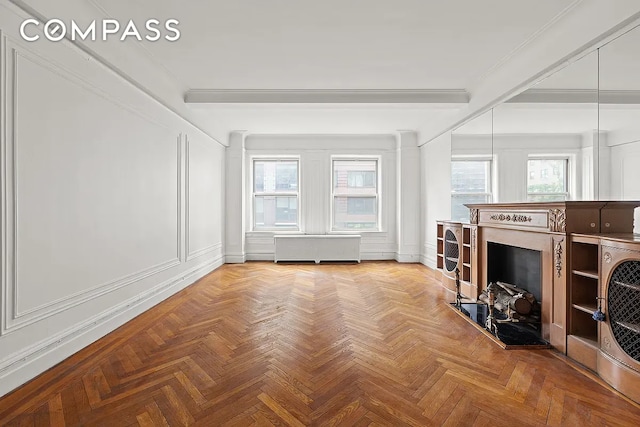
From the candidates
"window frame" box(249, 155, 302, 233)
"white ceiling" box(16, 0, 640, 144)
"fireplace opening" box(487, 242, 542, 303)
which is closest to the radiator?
"window frame" box(249, 155, 302, 233)

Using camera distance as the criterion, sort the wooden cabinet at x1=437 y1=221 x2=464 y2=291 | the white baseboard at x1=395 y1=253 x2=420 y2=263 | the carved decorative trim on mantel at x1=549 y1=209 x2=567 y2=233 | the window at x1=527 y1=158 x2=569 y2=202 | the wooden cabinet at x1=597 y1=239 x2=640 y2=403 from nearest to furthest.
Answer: the wooden cabinet at x1=597 y1=239 x2=640 y2=403 → the carved decorative trim on mantel at x1=549 y1=209 x2=567 y2=233 → the window at x1=527 y1=158 x2=569 y2=202 → the wooden cabinet at x1=437 y1=221 x2=464 y2=291 → the white baseboard at x1=395 y1=253 x2=420 y2=263

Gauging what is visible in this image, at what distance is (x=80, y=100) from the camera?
2.48 metres

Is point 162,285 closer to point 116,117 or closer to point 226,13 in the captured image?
point 116,117

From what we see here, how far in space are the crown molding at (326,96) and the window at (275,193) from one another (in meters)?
2.50

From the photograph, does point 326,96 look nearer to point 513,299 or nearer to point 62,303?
point 513,299

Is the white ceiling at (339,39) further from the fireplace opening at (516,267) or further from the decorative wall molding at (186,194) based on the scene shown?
the fireplace opening at (516,267)

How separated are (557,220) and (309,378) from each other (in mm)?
2282

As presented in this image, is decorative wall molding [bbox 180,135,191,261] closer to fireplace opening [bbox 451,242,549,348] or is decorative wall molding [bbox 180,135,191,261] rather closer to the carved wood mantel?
fireplace opening [bbox 451,242,549,348]

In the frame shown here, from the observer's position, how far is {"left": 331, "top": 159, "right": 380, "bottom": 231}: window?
676 cm

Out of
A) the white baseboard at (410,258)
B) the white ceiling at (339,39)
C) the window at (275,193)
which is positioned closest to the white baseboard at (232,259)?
the window at (275,193)

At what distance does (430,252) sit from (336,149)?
9.28 feet

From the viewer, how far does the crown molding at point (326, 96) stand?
425 cm

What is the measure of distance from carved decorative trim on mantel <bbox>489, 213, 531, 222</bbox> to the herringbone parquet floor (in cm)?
114

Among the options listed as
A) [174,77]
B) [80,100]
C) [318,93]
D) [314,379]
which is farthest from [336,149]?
[314,379]
